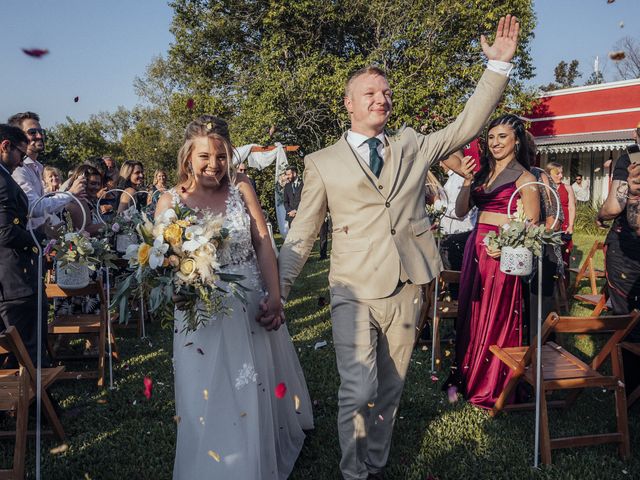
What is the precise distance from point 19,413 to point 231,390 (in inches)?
56.3

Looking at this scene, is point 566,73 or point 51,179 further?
point 566,73

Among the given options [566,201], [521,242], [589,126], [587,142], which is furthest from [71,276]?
[589,126]

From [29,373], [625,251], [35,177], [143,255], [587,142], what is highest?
[587,142]

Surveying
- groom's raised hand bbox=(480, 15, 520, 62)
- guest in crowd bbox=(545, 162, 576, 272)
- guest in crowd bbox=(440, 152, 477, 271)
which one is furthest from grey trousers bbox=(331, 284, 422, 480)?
guest in crowd bbox=(545, 162, 576, 272)

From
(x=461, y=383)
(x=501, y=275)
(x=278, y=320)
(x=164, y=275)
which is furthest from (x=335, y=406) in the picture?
(x=164, y=275)

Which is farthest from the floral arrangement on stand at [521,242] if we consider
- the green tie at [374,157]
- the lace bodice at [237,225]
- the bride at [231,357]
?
the lace bodice at [237,225]

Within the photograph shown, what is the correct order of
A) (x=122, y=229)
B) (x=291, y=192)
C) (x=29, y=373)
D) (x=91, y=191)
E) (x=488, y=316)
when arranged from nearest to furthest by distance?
(x=29, y=373), (x=488, y=316), (x=122, y=229), (x=91, y=191), (x=291, y=192)

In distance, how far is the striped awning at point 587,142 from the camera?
67.4 ft

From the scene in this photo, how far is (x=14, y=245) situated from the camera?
433cm

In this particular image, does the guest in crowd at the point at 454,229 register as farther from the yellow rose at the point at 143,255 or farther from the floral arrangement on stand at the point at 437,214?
the yellow rose at the point at 143,255

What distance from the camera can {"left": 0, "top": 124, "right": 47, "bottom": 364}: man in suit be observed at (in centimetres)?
423

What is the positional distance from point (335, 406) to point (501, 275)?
188 cm

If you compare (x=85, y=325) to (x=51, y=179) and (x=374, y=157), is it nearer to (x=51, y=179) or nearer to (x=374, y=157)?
(x=51, y=179)

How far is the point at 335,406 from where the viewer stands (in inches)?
181
